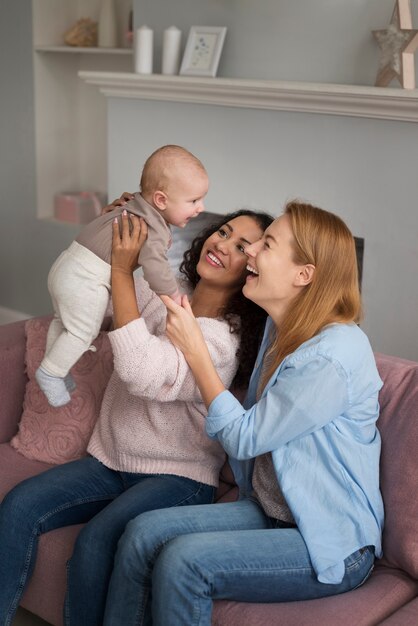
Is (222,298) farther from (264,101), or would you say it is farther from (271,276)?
(264,101)

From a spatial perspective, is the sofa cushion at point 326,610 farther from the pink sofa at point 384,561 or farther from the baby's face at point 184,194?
the baby's face at point 184,194

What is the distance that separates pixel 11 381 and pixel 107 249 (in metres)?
0.59

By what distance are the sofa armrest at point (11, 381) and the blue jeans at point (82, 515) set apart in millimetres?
365

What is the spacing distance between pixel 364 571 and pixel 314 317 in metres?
0.52

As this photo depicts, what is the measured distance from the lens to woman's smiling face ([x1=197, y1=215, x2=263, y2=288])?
2094 mm

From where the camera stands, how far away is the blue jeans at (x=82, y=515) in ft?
6.23

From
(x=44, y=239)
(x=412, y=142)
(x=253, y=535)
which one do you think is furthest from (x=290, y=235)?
(x=44, y=239)

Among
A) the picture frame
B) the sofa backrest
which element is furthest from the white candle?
the sofa backrest

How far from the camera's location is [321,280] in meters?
1.88

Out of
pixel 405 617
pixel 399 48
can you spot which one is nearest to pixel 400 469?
pixel 405 617

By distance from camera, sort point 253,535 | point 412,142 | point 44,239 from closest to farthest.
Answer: point 253,535 < point 412,142 < point 44,239

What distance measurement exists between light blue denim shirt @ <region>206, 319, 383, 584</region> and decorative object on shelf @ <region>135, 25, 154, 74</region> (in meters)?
2.13

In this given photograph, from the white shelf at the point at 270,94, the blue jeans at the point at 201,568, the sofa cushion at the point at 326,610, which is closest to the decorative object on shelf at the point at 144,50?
the white shelf at the point at 270,94

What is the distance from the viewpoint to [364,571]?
181 centimetres
